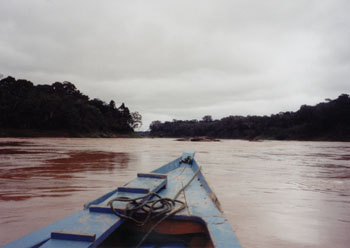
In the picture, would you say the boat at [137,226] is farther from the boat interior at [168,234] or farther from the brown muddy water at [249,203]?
the brown muddy water at [249,203]

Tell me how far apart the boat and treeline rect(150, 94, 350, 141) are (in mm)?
65930

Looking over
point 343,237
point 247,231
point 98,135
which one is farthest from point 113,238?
point 98,135


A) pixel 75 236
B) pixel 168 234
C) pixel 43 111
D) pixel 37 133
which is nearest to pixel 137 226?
pixel 168 234

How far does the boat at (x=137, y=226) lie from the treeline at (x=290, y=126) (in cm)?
6593

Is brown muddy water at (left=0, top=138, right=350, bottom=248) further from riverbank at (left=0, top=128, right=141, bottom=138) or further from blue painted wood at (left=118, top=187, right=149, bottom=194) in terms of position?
riverbank at (left=0, top=128, right=141, bottom=138)

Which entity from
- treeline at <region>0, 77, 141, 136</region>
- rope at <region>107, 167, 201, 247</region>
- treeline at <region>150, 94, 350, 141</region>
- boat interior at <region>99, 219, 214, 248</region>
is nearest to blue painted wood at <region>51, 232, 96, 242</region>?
rope at <region>107, 167, 201, 247</region>

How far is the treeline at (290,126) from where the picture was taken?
5846cm

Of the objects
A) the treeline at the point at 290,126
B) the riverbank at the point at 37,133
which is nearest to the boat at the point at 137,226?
the riverbank at the point at 37,133

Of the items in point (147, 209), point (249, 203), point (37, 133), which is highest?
point (37, 133)

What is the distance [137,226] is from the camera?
1.83 metres

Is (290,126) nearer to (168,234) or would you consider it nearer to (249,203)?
(249,203)

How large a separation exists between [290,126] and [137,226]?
79.7 meters

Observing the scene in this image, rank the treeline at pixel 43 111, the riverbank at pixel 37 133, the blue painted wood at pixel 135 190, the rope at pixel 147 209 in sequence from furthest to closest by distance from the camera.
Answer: the treeline at pixel 43 111 < the riverbank at pixel 37 133 < the blue painted wood at pixel 135 190 < the rope at pixel 147 209

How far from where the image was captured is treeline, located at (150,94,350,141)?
58.5 m
